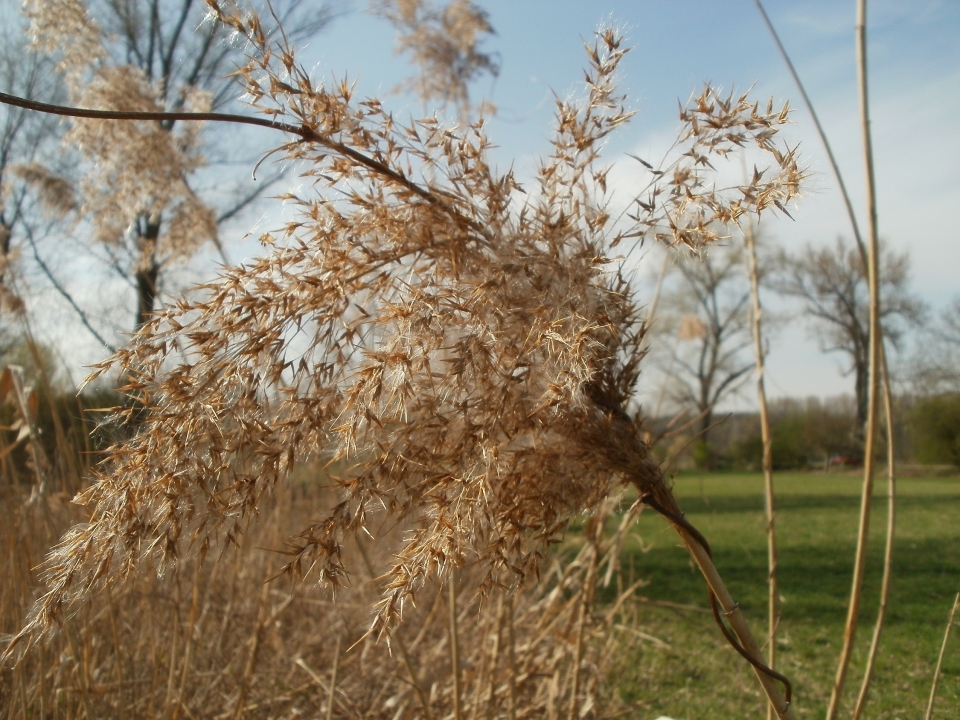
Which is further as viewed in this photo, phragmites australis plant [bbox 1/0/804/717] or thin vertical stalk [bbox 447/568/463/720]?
thin vertical stalk [bbox 447/568/463/720]

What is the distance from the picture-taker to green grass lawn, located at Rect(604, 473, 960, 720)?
222cm

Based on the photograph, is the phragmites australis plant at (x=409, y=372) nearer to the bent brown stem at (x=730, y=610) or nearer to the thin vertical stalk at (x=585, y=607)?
the bent brown stem at (x=730, y=610)

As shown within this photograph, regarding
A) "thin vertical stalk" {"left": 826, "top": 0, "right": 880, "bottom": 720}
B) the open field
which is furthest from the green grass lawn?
"thin vertical stalk" {"left": 826, "top": 0, "right": 880, "bottom": 720}

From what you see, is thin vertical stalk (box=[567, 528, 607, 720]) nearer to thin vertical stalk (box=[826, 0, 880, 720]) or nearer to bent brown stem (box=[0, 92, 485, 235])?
thin vertical stalk (box=[826, 0, 880, 720])

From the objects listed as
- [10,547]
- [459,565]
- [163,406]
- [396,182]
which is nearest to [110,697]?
[10,547]

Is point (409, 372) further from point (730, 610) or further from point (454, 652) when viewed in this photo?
point (454, 652)

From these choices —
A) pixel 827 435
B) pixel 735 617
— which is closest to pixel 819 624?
pixel 735 617

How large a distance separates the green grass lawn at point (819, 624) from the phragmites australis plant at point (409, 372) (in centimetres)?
34

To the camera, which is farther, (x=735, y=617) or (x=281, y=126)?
(x=735, y=617)

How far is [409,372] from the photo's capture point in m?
0.89

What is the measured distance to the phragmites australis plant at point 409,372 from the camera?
2.90 ft

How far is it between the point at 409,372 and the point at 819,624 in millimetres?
3660

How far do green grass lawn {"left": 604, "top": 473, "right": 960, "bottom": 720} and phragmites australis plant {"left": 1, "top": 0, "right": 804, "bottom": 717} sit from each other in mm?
338

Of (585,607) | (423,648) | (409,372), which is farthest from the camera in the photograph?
(423,648)
